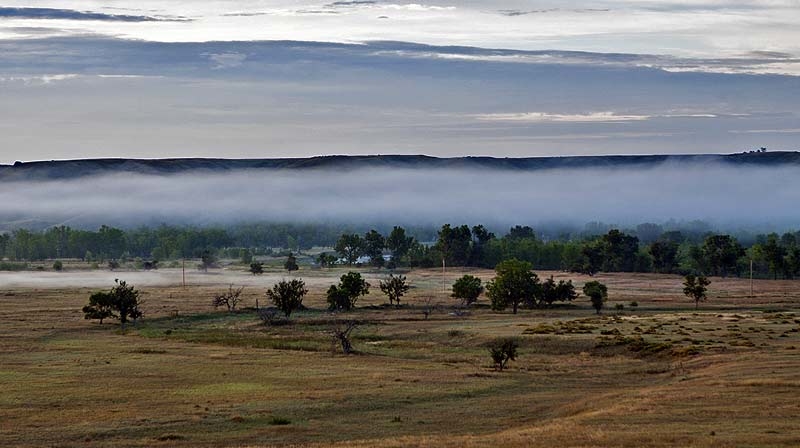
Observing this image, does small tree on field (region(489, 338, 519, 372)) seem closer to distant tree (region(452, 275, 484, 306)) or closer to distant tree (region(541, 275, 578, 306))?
distant tree (region(452, 275, 484, 306))

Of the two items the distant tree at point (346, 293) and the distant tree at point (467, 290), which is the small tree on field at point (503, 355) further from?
the distant tree at point (467, 290)

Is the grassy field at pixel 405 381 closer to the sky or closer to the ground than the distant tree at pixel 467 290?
closer to the ground

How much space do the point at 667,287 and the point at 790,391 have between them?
134m

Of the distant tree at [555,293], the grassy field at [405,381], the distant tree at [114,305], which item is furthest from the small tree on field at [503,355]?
the distant tree at [555,293]

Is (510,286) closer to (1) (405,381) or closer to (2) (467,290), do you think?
(2) (467,290)

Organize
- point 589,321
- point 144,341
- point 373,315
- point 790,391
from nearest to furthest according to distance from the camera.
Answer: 1. point 790,391
2. point 144,341
3. point 589,321
4. point 373,315

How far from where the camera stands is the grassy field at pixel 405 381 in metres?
48.2

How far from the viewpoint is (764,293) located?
166625mm

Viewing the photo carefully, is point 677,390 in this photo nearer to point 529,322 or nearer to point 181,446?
point 181,446

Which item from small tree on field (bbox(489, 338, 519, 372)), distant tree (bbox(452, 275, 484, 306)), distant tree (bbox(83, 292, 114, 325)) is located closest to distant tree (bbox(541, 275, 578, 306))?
distant tree (bbox(452, 275, 484, 306))

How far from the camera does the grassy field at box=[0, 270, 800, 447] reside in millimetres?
48156

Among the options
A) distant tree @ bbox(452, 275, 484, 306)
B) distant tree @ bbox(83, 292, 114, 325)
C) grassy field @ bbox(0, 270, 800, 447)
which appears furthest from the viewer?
distant tree @ bbox(452, 275, 484, 306)

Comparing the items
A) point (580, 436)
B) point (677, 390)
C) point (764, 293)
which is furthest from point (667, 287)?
point (580, 436)

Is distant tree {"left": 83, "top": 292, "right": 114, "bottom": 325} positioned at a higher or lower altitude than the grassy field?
higher
